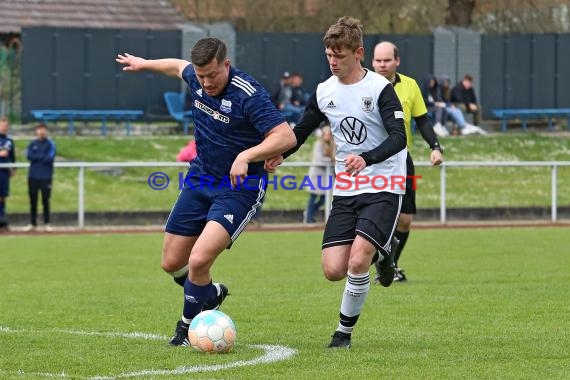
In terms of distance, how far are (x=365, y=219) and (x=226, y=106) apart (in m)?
1.19

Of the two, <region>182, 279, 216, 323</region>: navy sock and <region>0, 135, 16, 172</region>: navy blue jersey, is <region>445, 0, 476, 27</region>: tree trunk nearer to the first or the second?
<region>0, 135, 16, 172</region>: navy blue jersey

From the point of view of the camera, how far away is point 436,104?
30.7 meters

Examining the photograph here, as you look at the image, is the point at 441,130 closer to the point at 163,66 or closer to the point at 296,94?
the point at 296,94

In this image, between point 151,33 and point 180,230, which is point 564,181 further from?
point 180,230

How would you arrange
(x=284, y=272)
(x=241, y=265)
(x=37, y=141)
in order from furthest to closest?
(x=37, y=141), (x=241, y=265), (x=284, y=272)

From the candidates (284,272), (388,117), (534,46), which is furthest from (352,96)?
(534,46)

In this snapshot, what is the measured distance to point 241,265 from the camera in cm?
1514

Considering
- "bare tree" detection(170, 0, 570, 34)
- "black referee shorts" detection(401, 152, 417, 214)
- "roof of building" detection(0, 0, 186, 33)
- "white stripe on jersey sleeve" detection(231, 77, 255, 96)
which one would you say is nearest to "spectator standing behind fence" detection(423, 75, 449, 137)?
"bare tree" detection(170, 0, 570, 34)

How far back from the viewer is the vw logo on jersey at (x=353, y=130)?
326 inches

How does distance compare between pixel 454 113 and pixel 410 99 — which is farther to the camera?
pixel 454 113

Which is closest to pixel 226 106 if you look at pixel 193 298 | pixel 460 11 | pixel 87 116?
pixel 193 298

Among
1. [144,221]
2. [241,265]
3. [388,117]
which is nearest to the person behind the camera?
[388,117]

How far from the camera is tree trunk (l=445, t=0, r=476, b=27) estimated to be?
123ft

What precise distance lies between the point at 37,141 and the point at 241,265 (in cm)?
728
